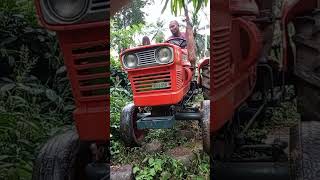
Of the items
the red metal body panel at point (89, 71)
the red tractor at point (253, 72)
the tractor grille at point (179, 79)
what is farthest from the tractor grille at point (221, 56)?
the red metal body panel at point (89, 71)

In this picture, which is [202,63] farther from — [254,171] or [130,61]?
[254,171]

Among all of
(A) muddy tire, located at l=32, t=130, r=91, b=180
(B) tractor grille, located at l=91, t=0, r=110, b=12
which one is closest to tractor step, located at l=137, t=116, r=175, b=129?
(B) tractor grille, located at l=91, t=0, r=110, b=12

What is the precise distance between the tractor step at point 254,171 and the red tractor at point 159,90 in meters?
0.09

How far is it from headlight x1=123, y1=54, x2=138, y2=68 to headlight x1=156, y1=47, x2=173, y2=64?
5cm

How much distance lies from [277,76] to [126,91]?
0.33 m

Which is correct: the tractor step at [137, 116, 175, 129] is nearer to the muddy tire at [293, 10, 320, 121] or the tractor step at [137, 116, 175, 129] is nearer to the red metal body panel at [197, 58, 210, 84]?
the red metal body panel at [197, 58, 210, 84]

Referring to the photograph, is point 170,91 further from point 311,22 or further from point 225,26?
point 311,22

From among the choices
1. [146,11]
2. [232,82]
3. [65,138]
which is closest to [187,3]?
[146,11]

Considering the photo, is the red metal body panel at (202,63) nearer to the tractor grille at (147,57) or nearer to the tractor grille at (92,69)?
the tractor grille at (147,57)

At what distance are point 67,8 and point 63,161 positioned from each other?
2.06 feet

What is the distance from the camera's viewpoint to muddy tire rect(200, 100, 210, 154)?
99 centimetres

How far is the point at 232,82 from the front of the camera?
1.01m

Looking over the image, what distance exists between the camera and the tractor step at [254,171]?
1046 mm

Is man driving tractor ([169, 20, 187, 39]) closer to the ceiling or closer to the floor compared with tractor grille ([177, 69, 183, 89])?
closer to the ceiling
